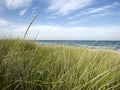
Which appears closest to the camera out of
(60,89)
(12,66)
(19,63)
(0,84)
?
(0,84)

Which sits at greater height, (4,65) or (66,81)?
(4,65)

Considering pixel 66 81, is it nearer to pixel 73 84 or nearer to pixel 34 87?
pixel 73 84

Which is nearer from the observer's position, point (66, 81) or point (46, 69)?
point (66, 81)

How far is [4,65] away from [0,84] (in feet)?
0.67

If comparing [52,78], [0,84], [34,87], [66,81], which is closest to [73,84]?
[66,81]

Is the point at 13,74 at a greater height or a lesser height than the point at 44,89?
greater

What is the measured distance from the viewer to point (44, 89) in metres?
1.53

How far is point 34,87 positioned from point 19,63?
31cm

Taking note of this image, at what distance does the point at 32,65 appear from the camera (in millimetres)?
1775

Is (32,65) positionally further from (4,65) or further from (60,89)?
(60,89)

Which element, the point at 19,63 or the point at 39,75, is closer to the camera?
the point at 39,75

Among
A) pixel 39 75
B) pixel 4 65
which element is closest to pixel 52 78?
pixel 39 75

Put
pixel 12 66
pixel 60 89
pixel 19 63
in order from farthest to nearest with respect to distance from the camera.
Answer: pixel 19 63, pixel 12 66, pixel 60 89

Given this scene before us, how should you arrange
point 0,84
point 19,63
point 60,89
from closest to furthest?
point 0,84 < point 60,89 < point 19,63
